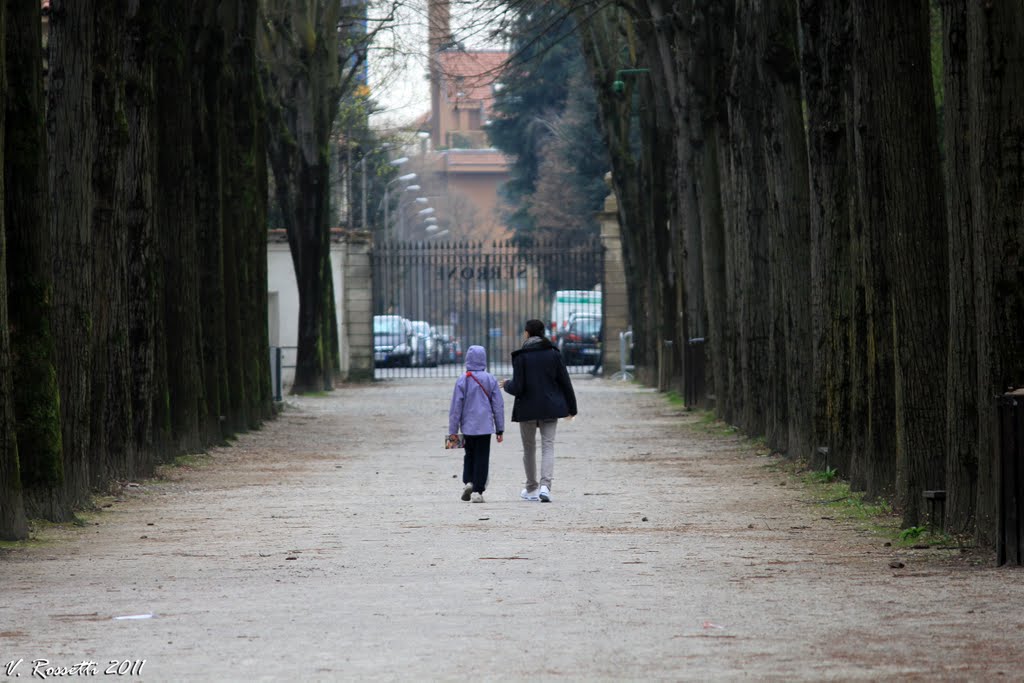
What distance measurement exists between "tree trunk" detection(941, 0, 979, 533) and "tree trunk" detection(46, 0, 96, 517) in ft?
23.3

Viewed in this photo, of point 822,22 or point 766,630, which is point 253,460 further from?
point 766,630

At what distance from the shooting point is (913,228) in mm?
13461

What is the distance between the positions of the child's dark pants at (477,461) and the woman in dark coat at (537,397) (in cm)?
35

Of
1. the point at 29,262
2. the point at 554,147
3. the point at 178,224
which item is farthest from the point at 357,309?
the point at 29,262

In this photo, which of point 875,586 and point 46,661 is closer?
point 46,661

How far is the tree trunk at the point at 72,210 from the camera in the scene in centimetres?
1590

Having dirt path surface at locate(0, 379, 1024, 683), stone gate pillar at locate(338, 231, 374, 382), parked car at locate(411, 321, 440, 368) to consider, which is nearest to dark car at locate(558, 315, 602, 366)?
parked car at locate(411, 321, 440, 368)

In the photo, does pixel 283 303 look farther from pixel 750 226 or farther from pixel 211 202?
pixel 750 226

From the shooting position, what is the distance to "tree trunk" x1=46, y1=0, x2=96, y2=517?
1590cm

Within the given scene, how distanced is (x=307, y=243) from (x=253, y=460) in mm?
16753

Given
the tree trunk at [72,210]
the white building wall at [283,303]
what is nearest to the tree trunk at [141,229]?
the tree trunk at [72,210]

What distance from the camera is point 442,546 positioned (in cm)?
1288

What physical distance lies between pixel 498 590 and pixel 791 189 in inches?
414

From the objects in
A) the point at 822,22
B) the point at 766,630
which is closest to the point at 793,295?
the point at 822,22
